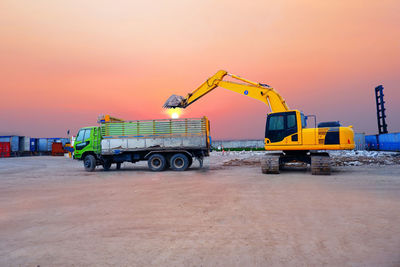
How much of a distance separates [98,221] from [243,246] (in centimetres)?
316

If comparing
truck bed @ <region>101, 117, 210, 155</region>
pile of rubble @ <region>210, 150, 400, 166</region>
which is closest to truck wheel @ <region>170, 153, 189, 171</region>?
truck bed @ <region>101, 117, 210, 155</region>

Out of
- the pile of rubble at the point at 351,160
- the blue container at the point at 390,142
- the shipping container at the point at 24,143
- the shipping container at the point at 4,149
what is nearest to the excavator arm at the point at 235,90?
the pile of rubble at the point at 351,160

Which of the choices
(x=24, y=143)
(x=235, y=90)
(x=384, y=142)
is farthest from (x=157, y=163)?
(x=24, y=143)

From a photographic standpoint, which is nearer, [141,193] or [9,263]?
[9,263]

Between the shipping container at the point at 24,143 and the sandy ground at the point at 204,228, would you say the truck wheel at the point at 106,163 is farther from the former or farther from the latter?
the shipping container at the point at 24,143

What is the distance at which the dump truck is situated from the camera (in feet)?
48.9

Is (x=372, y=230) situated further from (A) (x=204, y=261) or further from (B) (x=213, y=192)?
(B) (x=213, y=192)

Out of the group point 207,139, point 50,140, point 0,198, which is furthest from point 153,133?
point 50,140

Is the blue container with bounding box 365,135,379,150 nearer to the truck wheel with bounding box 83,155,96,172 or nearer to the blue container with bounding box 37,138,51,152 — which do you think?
the truck wheel with bounding box 83,155,96,172

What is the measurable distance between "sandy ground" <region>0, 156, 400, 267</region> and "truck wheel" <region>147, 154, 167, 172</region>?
653 centimetres

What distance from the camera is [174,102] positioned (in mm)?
16516

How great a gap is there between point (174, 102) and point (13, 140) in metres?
36.3

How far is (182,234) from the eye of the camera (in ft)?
14.8

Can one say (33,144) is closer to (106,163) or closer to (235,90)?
(106,163)
